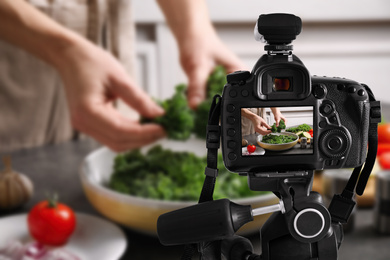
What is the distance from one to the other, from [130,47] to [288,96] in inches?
47.3

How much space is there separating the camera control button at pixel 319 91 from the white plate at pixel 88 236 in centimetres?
41

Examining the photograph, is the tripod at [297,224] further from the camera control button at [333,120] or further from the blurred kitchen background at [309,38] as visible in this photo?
the blurred kitchen background at [309,38]

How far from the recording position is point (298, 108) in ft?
0.82

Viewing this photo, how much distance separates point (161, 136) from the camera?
730 mm

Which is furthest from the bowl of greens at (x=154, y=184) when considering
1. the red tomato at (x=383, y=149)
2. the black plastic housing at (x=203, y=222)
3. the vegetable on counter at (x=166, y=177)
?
the red tomato at (x=383, y=149)

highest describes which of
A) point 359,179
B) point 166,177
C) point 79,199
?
point 359,179

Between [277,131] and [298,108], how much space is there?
0.06 feet

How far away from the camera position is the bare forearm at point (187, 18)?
2.54 ft

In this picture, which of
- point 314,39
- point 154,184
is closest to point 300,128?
point 154,184

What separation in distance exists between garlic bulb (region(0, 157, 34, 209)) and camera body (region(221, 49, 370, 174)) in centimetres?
62

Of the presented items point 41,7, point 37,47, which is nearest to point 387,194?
point 37,47

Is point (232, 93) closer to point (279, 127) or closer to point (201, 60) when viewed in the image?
point (279, 127)

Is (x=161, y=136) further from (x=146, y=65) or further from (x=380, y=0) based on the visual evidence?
(x=380, y=0)

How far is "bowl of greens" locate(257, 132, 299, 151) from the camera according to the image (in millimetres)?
250
